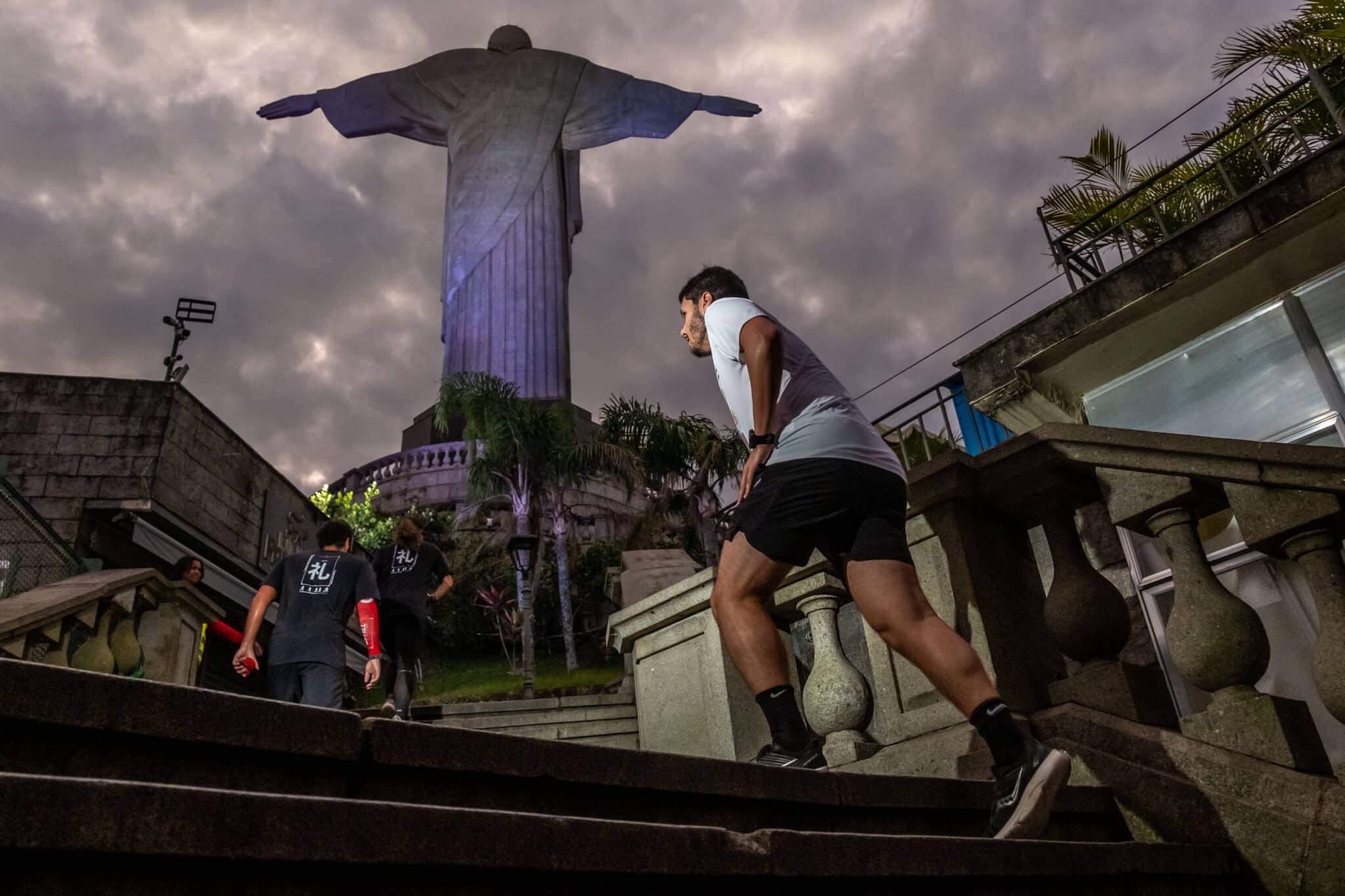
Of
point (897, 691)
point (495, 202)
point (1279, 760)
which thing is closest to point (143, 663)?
point (897, 691)

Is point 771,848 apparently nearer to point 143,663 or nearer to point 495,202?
point 143,663

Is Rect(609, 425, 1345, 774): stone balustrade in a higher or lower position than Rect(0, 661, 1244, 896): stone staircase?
higher

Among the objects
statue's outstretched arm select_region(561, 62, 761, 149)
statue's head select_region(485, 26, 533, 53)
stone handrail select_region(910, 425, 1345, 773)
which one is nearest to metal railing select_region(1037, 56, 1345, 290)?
stone handrail select_region(910, 425, 1345, 773)

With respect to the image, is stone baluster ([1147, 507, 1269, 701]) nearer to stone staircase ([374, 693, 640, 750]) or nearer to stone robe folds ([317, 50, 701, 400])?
stone staircase ([374, 693, 640, 750])

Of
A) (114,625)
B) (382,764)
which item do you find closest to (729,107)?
(114,625)

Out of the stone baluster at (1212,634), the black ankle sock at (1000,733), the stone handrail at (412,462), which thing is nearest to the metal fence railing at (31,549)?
the black ankle sock at (1000,733)

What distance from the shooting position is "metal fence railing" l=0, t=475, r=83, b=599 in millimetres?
9773

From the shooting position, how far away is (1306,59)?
9172 mm

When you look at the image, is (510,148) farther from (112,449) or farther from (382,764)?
A: (382,764)

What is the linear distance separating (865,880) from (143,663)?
6.99 metres

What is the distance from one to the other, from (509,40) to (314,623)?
36355 mm

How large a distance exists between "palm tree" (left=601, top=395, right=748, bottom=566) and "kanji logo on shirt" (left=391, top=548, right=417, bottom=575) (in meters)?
13.7

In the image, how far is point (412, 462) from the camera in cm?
3102

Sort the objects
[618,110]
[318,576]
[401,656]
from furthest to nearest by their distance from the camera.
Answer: [618,110] → [401,656] → [318,576]
